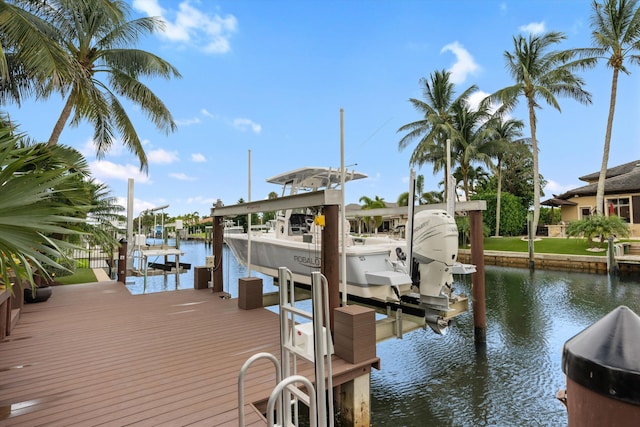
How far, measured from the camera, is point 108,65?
430 inches

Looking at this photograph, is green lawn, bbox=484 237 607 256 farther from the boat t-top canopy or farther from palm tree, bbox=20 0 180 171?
palm tree, bbox=20 0 180 171

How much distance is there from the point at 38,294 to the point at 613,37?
2805 centimetres

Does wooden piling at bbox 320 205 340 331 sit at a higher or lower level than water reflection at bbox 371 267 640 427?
higher

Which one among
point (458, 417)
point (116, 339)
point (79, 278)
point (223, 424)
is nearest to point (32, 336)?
point (116, 339)

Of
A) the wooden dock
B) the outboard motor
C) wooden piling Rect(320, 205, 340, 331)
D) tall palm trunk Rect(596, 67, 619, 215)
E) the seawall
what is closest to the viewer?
the wooden dock

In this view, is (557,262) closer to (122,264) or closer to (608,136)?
(608,136)

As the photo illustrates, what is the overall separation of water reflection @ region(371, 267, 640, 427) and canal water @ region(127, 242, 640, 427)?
0.01 meters

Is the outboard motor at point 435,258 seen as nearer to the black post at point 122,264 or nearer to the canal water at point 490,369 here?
the canal water at point 490,369

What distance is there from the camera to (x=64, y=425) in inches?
109

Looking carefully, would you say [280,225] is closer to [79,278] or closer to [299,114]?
[79,278]

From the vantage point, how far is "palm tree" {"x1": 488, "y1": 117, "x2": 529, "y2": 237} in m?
24.2

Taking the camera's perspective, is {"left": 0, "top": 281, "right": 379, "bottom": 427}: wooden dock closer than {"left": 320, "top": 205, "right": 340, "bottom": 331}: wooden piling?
Yes

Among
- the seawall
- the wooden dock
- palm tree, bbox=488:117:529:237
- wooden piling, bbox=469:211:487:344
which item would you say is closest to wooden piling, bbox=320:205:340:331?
the wooden dock

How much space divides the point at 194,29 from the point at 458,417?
13.9 m
